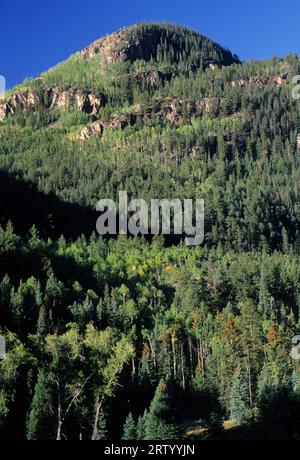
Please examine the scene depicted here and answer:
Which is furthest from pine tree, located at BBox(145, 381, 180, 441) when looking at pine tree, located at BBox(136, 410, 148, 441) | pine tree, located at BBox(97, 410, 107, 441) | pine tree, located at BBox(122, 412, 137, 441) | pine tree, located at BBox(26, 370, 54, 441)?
pine tree, located at BBox(26, 370, 54, 441)

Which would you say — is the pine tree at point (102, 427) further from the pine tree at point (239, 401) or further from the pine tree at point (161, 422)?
the pine tree at point (239, 401)

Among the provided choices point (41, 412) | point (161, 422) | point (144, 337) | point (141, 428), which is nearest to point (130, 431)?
point (141, 428)

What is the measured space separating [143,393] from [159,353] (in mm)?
17721

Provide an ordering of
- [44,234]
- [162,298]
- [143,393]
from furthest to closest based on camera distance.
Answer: [44,234] → [162,298] → [143,393]

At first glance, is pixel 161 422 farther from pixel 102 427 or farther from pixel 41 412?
pixel 41 412

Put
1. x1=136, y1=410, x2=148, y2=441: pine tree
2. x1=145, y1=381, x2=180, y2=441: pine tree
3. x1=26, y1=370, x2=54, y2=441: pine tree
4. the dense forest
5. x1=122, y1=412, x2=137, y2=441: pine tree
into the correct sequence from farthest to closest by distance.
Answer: x1=26, y1=370, x2=54, y2=441: pine tree → x1=122, y1=412, x2=137, y2=441: pine tree → x1=136, y1=410, x2=148, y2=441: pine tree → the dense forest → x1=145, y1=381, x2=180, y2=441: pine tree

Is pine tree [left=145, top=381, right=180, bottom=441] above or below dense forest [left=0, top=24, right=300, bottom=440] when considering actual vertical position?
below

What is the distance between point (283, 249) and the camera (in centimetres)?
19925

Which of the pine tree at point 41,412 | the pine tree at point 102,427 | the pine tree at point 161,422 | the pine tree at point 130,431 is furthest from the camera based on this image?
Answer: the pine tree at point 102,427

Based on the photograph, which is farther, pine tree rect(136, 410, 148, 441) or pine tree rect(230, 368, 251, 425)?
pine tree rect(230, 368, 251, 425)

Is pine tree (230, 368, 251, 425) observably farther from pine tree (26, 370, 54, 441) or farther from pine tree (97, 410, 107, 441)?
pine tree (26, 370, 54, 441)

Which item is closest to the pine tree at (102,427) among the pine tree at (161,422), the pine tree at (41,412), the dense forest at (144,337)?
the dense forest at (144,337)
